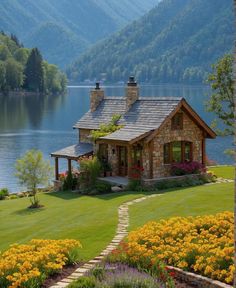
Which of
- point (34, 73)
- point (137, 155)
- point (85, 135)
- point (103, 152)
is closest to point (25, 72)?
point (34, 73)

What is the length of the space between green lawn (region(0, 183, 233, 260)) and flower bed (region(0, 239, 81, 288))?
3.19ft

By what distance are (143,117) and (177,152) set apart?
9.33ft

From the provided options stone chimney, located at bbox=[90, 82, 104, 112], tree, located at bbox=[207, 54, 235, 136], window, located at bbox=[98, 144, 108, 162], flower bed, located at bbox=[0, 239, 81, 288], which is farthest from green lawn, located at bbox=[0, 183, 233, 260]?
stone chimney, located at bbox=[90, 82, 104, 112]

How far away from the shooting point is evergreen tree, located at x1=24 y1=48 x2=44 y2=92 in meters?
180

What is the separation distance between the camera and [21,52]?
19112 cm

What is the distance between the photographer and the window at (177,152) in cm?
3512

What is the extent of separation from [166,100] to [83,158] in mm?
5927

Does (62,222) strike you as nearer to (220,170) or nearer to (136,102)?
(136,102)

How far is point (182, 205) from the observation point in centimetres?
2520

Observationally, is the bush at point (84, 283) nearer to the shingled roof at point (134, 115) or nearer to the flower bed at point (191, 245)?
the flower bed at point (191, 245)

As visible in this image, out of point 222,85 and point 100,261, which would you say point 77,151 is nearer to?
point 222,85

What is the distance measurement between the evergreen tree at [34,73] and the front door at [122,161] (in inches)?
5776

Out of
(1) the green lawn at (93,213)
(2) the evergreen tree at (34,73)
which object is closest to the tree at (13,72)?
(2) the evergreen tree at (34,73)

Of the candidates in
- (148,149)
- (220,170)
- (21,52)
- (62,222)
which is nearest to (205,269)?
(62,222)
